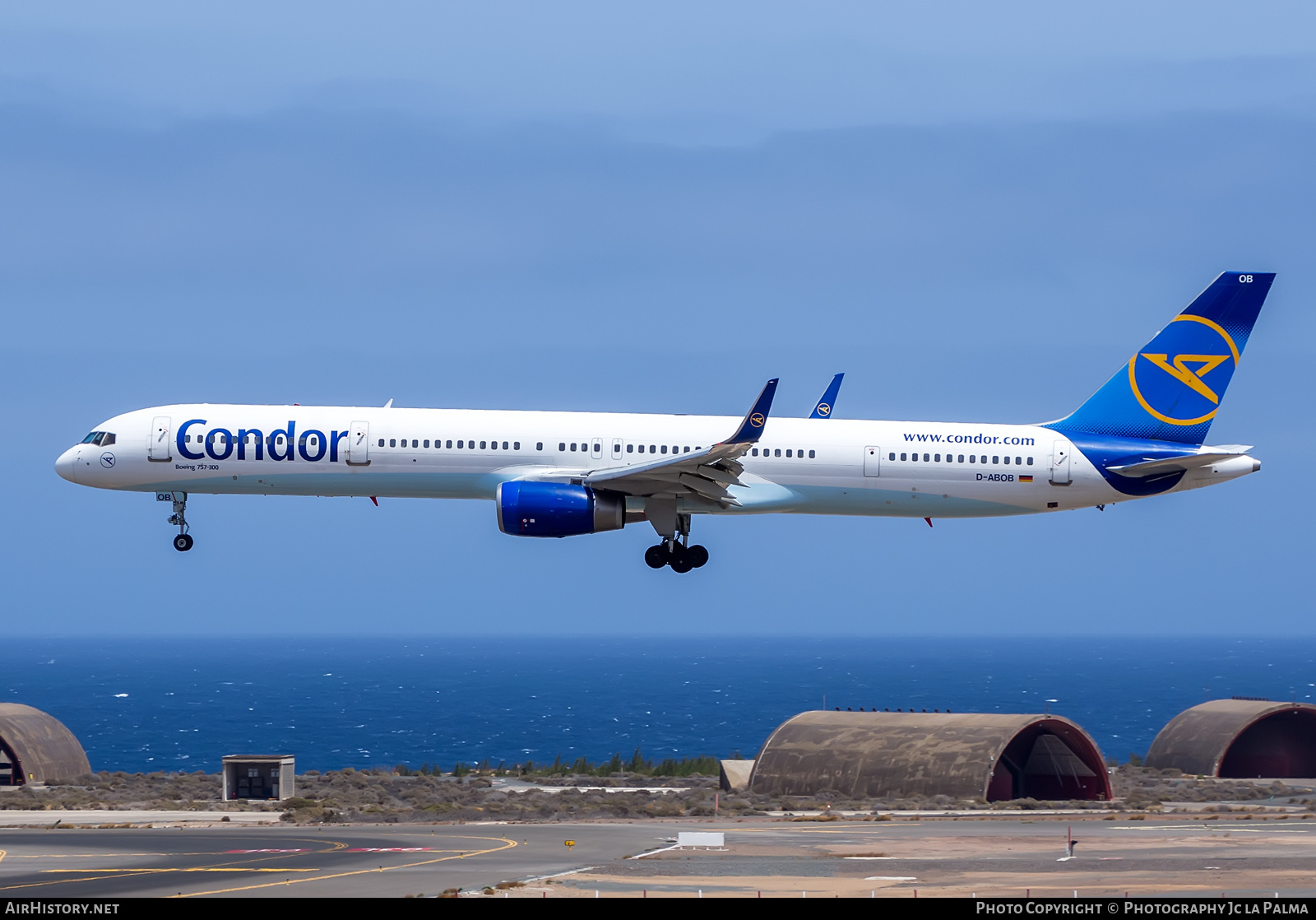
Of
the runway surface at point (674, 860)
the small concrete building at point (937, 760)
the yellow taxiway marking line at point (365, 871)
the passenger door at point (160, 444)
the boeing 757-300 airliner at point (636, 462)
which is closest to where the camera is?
the yellow taxiway marking line at point (365, 871)

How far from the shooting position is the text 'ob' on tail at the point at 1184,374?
54.5m

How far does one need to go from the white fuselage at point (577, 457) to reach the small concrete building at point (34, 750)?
46.4 metres

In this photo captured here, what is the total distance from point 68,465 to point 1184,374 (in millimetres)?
39195

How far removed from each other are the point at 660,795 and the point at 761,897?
42.3 meters

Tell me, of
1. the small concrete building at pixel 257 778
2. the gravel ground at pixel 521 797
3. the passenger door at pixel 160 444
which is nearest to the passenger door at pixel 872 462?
the passenger door at pixel 160 444

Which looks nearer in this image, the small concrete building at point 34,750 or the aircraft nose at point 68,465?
the aircraft nose at point 68,465

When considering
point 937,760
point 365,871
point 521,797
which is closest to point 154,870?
point 365,871

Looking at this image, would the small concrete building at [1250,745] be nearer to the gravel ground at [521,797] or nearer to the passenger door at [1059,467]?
the gravel ground at [521,797]

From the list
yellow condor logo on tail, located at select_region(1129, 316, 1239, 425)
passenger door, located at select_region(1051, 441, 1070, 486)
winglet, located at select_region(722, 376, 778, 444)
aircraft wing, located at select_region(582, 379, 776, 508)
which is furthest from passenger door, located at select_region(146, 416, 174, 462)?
yellow condor logo on tail, located at select_region(1129, 316, 1239, 425)

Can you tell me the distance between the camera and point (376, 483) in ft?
170

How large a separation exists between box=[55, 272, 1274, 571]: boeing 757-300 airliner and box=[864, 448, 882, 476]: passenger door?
0.04m

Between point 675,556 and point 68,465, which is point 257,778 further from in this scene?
point 675,556

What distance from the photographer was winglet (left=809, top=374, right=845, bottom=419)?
182 feet

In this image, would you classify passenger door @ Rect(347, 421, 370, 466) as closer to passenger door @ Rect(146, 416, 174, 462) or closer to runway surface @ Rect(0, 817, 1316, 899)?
passenger door @ Rect(146, 416, 174, 462)
